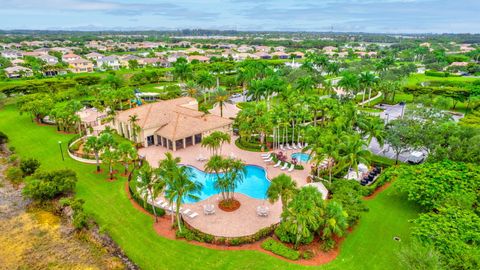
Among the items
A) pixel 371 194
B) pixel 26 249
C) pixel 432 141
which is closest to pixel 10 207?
pixel 26 249

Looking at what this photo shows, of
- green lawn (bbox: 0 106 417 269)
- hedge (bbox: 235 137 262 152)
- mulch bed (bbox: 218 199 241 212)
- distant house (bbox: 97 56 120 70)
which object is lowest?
green lawn (bbox: 0 106 417 269)

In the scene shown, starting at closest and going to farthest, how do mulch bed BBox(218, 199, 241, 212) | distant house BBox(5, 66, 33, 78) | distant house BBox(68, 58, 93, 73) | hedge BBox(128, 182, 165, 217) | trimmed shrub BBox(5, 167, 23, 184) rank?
hedge BBox(128, 182, 165, 217)
mulch bed BBox(218, 199, 241, 212)
trimmed shrub BBox(5, 167, 23, 184)
distant house BBox(5, 66, 33, 78)
distant house BBox(68, 58, 93, 73)

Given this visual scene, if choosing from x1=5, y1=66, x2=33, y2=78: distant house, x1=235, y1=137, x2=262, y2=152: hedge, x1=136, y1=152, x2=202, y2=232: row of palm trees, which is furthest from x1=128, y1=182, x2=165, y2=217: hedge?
x1=5, y1=66, x2=33, y2=78: distant house

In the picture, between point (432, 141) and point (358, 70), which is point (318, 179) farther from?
point (358, 70)

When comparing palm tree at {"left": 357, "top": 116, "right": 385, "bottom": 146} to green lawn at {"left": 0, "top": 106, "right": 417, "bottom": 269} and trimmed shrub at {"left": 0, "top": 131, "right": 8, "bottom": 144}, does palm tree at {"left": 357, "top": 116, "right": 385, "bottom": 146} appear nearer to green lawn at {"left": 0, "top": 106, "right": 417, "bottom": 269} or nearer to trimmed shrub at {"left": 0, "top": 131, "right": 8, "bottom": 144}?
green lawn at {"left": 0, "top": 106, "right": 417, "bottom": 269}

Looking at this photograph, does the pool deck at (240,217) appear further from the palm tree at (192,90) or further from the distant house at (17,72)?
the distant house at (17,72)

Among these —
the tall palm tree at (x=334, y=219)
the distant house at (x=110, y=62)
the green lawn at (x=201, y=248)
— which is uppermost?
the distant house at (x=110, y=62)

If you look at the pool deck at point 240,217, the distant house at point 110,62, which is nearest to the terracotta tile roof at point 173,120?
the pool deck at point 240,217
